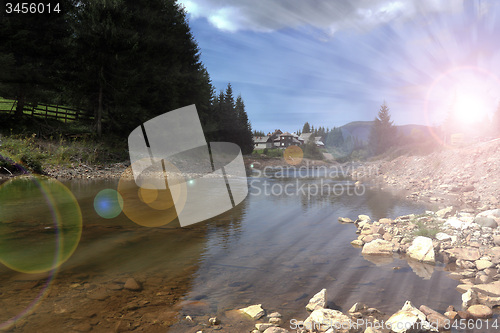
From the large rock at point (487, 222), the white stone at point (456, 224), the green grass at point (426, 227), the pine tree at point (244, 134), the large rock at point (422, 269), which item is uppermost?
the pine tree at point (244, 134)

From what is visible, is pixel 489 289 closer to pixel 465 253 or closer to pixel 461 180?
pixel 465 253

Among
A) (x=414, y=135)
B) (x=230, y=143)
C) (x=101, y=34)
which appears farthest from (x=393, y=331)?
(x=414, y=135)

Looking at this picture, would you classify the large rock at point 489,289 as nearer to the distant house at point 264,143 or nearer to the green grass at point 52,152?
the green grass at point 52,152

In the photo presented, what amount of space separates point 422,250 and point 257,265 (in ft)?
14.0

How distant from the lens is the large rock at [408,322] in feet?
12.4

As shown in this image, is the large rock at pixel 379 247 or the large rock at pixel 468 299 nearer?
the large rock at pixel 468 299

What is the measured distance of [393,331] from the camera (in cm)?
386

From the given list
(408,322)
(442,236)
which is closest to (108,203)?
(408,322)

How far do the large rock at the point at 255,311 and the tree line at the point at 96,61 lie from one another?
27472mm

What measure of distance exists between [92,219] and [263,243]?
21.7 ft

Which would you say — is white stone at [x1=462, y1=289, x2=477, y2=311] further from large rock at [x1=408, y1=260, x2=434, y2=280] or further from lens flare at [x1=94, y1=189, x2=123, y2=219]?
lens flare at [x1=94, y1=189, x2=123, y2=219]

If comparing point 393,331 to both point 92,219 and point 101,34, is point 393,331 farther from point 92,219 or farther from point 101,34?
point 101,34

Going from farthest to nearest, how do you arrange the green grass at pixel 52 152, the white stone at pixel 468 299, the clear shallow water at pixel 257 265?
1. the green grass at pixel 52 152
2. the clear shallow water at pixel 257 265
3. the white stone at pixel 468 299

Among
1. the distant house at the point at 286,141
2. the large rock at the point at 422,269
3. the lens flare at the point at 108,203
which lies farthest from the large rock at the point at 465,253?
the distant house at the point at 286,141
